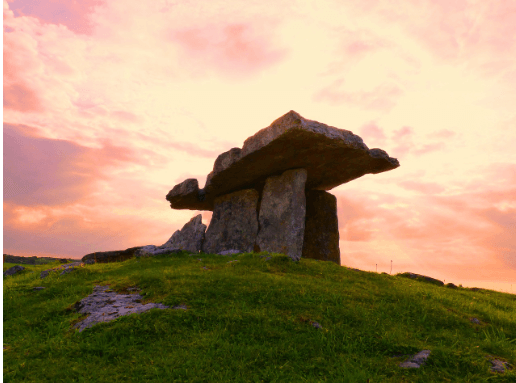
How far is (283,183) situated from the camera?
18.7 metres

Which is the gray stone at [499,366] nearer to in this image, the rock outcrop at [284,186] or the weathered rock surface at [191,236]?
the rock outcrop at [284,186]

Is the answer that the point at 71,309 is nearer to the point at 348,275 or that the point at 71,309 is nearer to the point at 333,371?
the point at 333,371

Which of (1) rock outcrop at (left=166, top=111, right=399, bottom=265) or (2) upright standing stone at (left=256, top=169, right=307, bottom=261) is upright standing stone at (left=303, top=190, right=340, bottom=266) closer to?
(1) rock outcrop at (left=166, top=111, right=399, bottom=265)

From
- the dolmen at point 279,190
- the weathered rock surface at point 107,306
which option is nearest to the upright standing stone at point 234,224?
the dolmen at point 279,190

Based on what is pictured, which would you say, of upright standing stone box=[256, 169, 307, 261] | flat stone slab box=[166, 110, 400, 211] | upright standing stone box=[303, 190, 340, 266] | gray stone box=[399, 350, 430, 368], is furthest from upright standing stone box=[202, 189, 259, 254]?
gray stone box=[399, 350, 430, 368]

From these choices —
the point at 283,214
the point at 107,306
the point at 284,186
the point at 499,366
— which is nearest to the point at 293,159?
the point at 284,186

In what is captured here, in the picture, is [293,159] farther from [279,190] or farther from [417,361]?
[417,361]

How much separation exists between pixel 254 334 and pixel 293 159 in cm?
1124

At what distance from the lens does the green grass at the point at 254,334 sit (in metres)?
6.14

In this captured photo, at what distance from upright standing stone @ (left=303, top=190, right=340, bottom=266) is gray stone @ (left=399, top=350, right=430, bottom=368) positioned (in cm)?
1366

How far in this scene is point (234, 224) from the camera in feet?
66.6

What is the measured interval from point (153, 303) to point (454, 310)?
23.6ft

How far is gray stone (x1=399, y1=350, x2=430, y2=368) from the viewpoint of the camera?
6.30 meters

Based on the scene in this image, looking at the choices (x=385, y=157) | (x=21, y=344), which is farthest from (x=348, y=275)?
(x=21, y=344)
